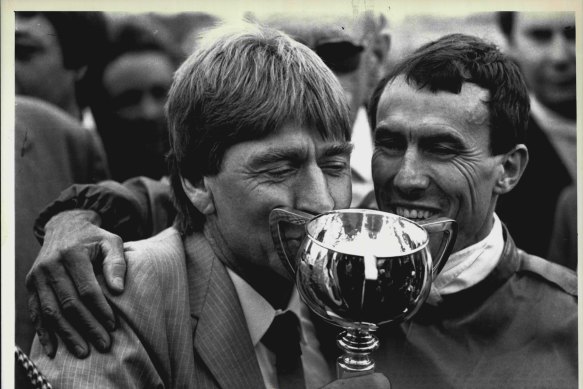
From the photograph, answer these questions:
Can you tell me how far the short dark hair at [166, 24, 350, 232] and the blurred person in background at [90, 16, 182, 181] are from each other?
0.56 m

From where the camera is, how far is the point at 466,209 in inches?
71.1

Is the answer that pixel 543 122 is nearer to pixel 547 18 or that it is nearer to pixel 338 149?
pixel 547 18

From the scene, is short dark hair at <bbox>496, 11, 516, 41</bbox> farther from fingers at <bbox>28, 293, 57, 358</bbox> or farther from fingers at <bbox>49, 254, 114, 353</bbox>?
fingers at <bbox>28, 293, 57, 358</bbox>

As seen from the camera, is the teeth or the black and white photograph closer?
the black and white photograph

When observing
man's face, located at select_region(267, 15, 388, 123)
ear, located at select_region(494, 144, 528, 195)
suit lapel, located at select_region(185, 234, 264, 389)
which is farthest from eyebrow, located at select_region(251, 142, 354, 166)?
ear, located at select_region(494, 144, 528, 195)

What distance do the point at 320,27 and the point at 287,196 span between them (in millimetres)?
655

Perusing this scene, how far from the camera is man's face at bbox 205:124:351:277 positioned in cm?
157

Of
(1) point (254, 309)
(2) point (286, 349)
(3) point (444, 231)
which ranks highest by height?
(3) point (444, 231)

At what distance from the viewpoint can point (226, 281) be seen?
5.28 feet

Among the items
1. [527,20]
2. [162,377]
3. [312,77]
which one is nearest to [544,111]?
[527,20]

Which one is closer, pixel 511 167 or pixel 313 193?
pixel 313 193

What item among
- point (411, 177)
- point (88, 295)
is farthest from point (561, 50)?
point (88, 295)

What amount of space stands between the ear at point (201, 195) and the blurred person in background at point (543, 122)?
0.99 metres

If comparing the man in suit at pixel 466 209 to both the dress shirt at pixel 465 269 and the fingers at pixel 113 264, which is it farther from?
the fingers at pixel 113 264
